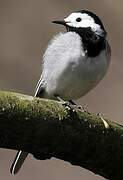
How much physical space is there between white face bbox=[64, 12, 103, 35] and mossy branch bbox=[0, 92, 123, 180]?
98 centimetres

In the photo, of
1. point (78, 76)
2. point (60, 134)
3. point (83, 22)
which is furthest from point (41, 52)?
point (60, 134)

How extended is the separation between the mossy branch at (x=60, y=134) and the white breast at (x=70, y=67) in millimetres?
792

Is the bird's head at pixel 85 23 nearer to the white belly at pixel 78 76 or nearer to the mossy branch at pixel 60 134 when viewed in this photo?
the white belly at pixel 78 76

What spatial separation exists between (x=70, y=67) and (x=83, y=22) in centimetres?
25

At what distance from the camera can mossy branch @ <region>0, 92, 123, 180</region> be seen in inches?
57.1

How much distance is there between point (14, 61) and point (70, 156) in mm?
4012

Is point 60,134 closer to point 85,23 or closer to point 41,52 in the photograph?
point 85,23

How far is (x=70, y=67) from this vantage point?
2422mm

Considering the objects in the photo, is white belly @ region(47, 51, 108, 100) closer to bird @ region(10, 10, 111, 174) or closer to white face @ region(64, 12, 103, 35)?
bird @ region(10, 10, 111, 174)

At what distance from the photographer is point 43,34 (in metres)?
5.76

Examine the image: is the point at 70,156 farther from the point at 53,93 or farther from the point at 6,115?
the point at 53,93

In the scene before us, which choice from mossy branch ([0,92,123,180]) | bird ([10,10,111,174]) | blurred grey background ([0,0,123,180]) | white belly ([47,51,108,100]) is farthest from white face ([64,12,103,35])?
blurred grey background ([0,0,123,180])

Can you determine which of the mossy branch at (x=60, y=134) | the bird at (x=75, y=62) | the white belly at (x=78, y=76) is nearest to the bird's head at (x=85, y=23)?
the bird at (x=75, y=62)

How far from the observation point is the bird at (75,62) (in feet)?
7.91
